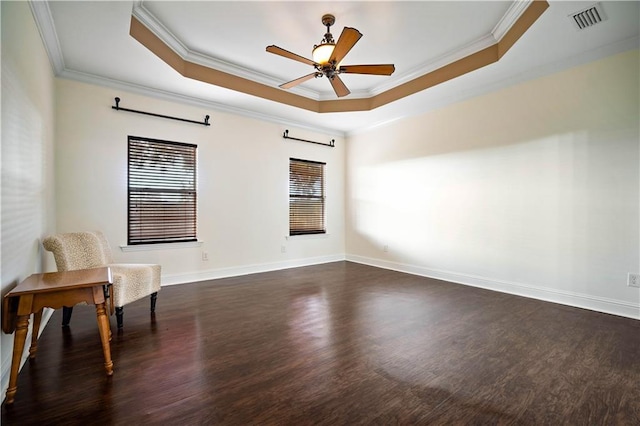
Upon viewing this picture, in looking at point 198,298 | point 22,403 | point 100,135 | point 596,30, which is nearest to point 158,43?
point 100,135

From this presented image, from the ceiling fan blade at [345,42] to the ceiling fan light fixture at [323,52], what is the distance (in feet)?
0.19

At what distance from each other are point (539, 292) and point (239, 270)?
416 centimetres

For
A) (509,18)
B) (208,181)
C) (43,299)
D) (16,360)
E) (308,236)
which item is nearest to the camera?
(16,360)

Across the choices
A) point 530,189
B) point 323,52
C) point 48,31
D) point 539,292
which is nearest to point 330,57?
point 323,52

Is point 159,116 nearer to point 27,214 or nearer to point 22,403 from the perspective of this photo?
point 27,214

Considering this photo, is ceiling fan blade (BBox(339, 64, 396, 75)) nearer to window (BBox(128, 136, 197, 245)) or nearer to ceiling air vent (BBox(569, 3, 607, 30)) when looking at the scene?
ceiling air vent (BBox(569, 3, 607, 30))

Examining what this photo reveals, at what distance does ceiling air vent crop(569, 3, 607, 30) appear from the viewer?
2490mm

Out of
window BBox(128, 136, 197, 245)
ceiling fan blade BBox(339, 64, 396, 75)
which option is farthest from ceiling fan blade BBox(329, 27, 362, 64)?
window BBox(128, 136, 197, 245)

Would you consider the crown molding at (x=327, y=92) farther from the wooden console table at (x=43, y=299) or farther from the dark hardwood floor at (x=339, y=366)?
the dark hardwood floor at (x=339, y=366)

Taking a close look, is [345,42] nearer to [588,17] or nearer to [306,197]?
[588,17]

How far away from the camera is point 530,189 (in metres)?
3.67

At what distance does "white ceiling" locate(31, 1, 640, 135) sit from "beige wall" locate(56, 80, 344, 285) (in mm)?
393

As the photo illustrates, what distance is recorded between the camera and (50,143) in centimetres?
311

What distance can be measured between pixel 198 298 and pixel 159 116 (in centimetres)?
253
